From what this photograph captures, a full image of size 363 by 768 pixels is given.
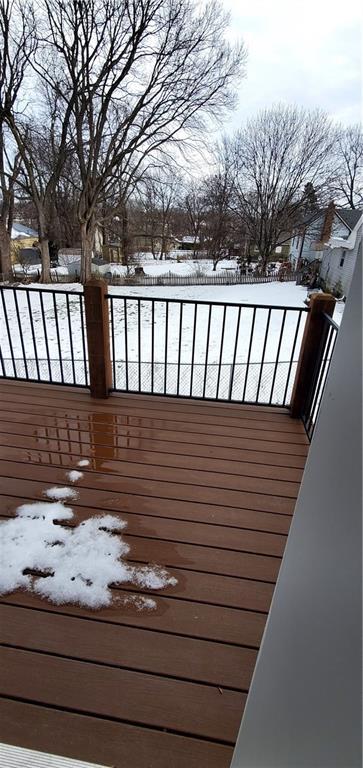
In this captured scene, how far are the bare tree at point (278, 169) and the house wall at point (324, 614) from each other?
785 inches

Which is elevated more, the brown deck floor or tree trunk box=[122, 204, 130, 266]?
tree trunk box=[122, 204, 130, 266]

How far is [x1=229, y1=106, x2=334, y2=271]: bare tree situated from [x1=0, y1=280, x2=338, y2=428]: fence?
10.9 metres

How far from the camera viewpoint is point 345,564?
37 centimetres

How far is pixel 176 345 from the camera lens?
26.7ft

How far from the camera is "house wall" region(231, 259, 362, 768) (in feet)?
1.09

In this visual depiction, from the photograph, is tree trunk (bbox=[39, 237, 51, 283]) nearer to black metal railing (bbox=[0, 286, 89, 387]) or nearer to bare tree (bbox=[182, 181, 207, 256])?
black metal railing (bbox=[0, 286, 89, 387])

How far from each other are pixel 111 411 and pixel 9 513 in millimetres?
1041

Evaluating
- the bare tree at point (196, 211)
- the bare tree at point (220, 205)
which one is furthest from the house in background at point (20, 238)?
the bare tree at point (220, 205)

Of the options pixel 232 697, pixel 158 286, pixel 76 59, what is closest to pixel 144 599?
pixel 232 697

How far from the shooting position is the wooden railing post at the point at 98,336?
2.47 metres

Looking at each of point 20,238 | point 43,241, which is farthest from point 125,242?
point 43,241

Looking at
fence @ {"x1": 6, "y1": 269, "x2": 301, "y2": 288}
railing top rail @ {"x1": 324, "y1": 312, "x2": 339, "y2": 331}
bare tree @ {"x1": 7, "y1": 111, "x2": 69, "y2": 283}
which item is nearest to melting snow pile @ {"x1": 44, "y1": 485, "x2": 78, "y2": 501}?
railing top rail @ {"x1": 324, "y1": 312, "x2": 339, "y2": 331}

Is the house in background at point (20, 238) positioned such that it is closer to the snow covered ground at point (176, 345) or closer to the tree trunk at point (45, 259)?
the tree trunk at point (45, 259)

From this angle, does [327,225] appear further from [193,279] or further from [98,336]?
[98,336]
